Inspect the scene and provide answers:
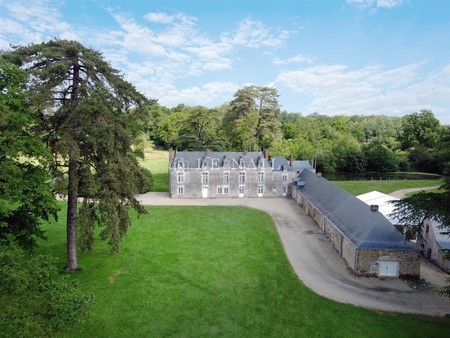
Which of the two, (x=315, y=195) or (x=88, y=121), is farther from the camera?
(x=315, y=195)

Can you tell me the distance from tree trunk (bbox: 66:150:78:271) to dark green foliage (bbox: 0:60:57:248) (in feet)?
6.32

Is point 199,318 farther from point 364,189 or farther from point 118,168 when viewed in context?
point 364,189

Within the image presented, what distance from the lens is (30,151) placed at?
15.1m

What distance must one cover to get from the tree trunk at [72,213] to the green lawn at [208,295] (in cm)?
94

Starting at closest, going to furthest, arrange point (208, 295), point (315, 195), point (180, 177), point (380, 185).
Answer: point (208, 295) → point (315, 195) → point (180, 177) → point (380, 185)

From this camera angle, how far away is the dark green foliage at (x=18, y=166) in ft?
44.2

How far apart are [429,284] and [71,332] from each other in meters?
20.4

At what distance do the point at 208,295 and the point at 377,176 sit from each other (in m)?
63.7

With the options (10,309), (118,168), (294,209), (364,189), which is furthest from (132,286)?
(364,189)

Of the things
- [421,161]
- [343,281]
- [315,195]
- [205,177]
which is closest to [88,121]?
[343,281]

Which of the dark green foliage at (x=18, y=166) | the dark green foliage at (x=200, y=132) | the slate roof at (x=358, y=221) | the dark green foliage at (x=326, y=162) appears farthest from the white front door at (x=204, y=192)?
the dark green foliage at (x=326, y=162)

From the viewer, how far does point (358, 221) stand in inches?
982

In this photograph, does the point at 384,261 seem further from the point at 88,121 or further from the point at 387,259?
the point at 88,121

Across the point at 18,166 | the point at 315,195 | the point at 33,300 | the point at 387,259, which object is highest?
the point at 18,166
